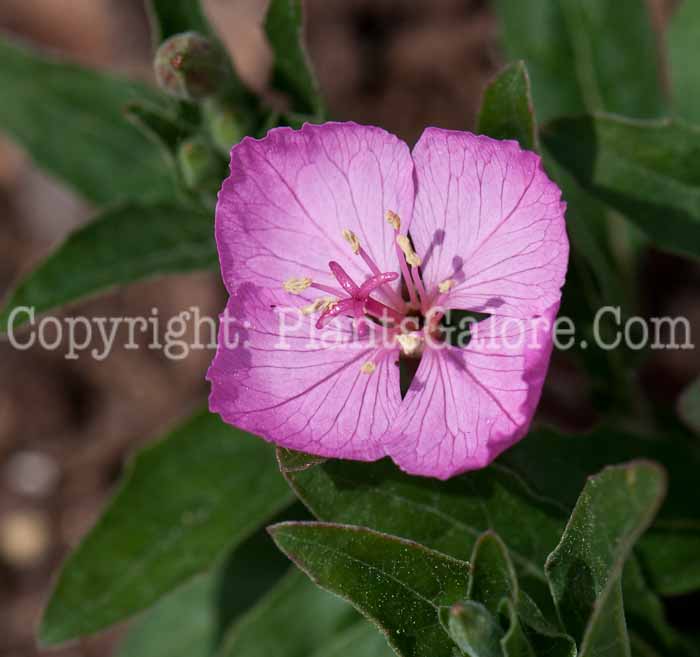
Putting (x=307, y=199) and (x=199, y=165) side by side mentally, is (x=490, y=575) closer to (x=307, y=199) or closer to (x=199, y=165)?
(x=307, y=199)

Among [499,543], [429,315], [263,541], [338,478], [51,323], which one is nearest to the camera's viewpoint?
[499,543]

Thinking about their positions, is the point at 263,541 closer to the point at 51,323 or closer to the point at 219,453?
the point at 219,453

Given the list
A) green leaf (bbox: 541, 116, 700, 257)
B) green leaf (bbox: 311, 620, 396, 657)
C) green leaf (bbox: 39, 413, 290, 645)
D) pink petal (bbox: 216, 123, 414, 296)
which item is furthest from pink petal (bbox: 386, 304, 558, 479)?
green leaf (bbox: 311, 620, 396, 657)

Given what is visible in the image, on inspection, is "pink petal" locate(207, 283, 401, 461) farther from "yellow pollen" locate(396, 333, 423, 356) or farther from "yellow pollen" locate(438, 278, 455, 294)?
"yellow pollen" locate(438, 278, 455, 294)

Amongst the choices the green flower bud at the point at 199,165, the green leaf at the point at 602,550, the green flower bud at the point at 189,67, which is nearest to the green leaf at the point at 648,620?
the green leaf at the point at 602,550

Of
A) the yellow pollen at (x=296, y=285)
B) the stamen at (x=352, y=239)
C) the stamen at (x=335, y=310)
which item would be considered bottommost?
the stamen at (x=335, y=310)

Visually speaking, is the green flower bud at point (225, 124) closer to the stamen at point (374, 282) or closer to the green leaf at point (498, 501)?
the stamen at point (374, 282)

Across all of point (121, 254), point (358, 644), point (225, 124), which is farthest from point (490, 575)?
point (121, 254)

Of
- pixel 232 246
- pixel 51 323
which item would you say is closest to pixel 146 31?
pixel 51 323
